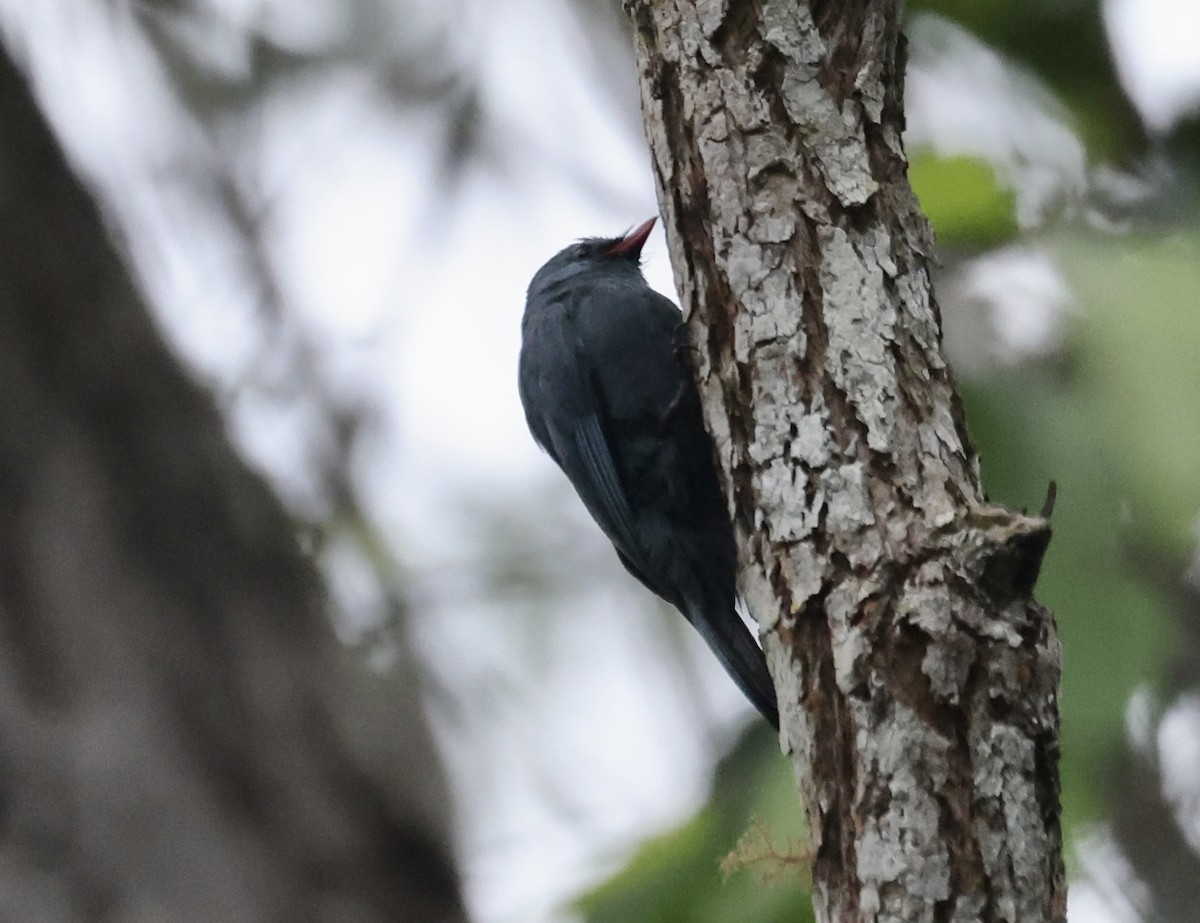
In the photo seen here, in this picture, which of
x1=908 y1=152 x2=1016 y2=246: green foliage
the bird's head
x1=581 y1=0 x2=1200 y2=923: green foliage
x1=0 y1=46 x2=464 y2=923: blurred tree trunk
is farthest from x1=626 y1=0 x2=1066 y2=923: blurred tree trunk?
the bird's head

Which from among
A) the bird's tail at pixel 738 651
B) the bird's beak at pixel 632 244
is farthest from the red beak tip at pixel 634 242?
the bird's tail at pixel 738 651

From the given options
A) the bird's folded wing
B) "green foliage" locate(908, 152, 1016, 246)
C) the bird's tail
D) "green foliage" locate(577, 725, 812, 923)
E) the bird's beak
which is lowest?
"green foliage" locate(577, 725, 812, 923)

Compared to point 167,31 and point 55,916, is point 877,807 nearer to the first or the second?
point 55,916

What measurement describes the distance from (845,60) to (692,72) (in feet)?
0.91

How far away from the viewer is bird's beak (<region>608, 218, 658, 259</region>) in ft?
13.7

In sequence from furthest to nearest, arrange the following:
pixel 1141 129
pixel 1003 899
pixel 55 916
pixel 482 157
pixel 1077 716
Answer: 1. pixel 482 157
2. pixel 1141 129
3. pixel 1077 716
4. pixel 1003 899
5. pixel 55 916

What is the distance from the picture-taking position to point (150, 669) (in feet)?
6.53

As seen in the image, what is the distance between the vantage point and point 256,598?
2.13 metres

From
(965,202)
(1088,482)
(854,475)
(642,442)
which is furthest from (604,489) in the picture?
(1088,482)

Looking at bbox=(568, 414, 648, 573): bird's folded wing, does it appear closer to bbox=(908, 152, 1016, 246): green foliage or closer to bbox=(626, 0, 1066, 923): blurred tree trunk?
bbox=(626, 0, 1066, 923): blurred tree trunk

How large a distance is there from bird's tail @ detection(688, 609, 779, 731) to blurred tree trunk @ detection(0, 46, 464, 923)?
1.20m

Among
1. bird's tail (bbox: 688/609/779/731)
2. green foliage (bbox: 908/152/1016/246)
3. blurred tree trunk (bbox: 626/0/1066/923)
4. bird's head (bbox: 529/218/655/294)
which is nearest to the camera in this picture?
blurred tree trunk (bbox: 626/0/1066/923)

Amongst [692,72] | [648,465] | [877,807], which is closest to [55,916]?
[877,807]

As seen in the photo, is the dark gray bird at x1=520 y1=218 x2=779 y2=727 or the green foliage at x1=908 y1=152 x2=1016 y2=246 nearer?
the green foliage at x1=908 y1=152 x2=1016 y2=246
